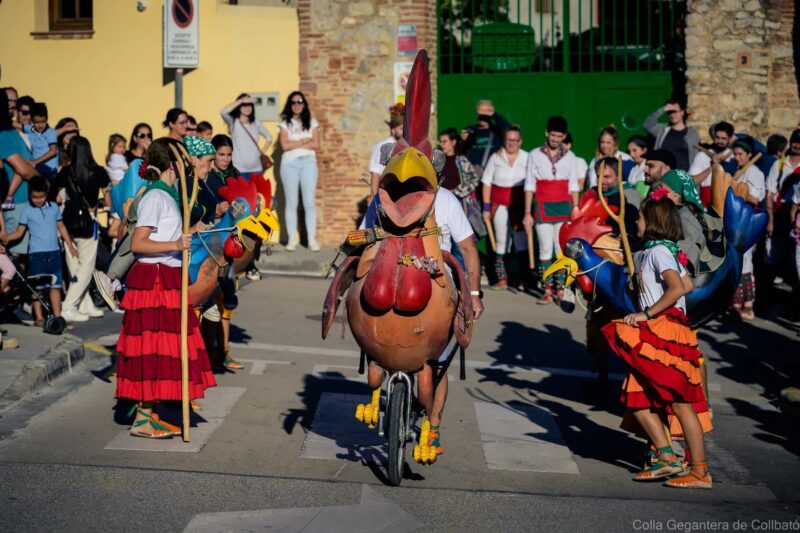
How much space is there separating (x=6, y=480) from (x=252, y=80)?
11.0 metres

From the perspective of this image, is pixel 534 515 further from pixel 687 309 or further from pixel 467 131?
pixel 467 131

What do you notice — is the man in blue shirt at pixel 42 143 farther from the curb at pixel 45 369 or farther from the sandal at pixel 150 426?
the sandal at pixel 150 426

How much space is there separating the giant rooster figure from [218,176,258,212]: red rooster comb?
2.29 metres

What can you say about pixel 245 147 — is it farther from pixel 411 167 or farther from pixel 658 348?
pixel 658 348

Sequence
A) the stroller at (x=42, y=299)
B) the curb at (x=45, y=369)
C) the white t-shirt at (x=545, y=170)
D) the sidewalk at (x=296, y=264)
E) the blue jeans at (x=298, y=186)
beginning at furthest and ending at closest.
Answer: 1. the blue jeans at (x=298, y=186)
2. the sidewalk at (x=296, y=264)
3. the white t-shirt at (x=545, y=170)
4. the stroller at (x=42, y=299)
5. the curb at (x=45, y=369)

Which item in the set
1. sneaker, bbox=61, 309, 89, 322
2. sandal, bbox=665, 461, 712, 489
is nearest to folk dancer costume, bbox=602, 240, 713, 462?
sandal, bbox=665, 461, 712, 489

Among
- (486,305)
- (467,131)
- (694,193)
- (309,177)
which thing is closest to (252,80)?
(309,177)

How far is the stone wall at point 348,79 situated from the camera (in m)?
17.2

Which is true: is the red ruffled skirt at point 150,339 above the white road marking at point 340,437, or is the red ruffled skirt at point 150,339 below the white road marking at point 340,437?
above

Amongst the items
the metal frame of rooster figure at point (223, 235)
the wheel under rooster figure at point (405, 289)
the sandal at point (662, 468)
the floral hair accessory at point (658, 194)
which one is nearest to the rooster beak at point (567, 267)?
the floral hair accessory at point (658, 194)

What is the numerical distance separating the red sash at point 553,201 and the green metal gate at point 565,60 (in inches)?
112

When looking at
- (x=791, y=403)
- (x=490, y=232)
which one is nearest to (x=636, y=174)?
(x=490, y=232)

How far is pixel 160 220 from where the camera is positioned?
8.20 metres

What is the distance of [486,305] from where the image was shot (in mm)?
14289
